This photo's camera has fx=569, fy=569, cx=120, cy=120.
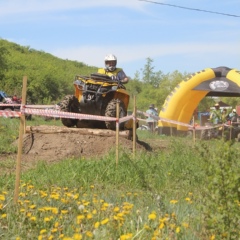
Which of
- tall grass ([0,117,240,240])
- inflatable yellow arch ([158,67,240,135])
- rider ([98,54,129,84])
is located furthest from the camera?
inflatable yellow arch ([158,67,240,135])

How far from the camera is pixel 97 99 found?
1130 cm

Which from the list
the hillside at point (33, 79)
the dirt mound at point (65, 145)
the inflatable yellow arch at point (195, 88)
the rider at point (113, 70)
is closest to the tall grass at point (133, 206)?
the dirt mound at point (65, 145)

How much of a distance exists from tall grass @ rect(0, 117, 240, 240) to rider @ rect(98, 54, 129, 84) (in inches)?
167

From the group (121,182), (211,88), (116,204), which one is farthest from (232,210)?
(211,88)

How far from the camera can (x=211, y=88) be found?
826 inches

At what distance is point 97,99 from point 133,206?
264 inches

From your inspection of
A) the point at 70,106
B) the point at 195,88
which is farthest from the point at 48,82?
the point at 70,106

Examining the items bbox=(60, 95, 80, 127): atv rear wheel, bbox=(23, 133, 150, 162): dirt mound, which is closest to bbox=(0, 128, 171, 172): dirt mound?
bbox=(23, 133, 150, 162): dirt mound

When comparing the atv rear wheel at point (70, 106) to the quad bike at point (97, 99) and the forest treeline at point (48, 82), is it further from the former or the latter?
the forest treeline at point (48, 82)

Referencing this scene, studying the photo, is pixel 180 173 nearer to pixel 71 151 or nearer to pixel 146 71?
pixel 71 151

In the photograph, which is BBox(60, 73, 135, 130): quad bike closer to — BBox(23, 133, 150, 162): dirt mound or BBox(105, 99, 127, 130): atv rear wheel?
BBox(105, 99, 127, 130): atv rear wheel

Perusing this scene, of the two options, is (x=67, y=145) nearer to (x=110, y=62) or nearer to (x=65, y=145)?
(x=65, y=145)

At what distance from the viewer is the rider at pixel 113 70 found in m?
11.2

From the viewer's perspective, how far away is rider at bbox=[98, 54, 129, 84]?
11.2 meters
